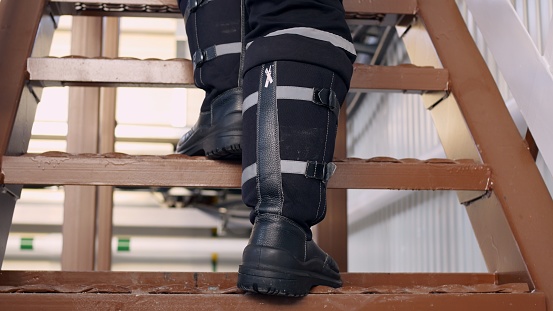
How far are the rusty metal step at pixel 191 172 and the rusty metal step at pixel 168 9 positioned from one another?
42 cm

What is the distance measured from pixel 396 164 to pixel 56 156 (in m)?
0.53

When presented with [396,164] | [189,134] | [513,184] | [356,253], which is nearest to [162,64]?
[189,134]

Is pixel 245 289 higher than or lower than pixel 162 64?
lower

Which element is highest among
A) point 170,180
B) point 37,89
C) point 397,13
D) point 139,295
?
point 397,13

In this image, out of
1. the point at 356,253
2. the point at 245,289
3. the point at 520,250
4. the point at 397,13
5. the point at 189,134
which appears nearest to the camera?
the point at 245,289

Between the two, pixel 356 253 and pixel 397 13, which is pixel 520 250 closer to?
pixel 397 13

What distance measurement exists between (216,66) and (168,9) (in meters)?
0.40

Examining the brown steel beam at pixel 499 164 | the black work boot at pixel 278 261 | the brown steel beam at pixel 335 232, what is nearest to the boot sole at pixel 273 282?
the black work boot at pixel 278 261

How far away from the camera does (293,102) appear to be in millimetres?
958

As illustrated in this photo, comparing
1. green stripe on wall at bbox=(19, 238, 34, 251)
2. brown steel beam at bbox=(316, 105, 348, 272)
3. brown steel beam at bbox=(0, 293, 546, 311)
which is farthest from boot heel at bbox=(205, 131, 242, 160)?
green stripe on wall at bbox=(19, 238, 34, 251)

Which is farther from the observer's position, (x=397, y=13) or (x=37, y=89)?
(x=397, y=13)

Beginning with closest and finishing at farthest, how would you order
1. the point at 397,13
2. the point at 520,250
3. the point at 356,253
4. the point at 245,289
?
the point at 245,289 → the point at 520,250 → the point at 397,13 → the point at 356,253

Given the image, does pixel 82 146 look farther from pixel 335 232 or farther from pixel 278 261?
pixel 278 261

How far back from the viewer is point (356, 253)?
5.15 m
